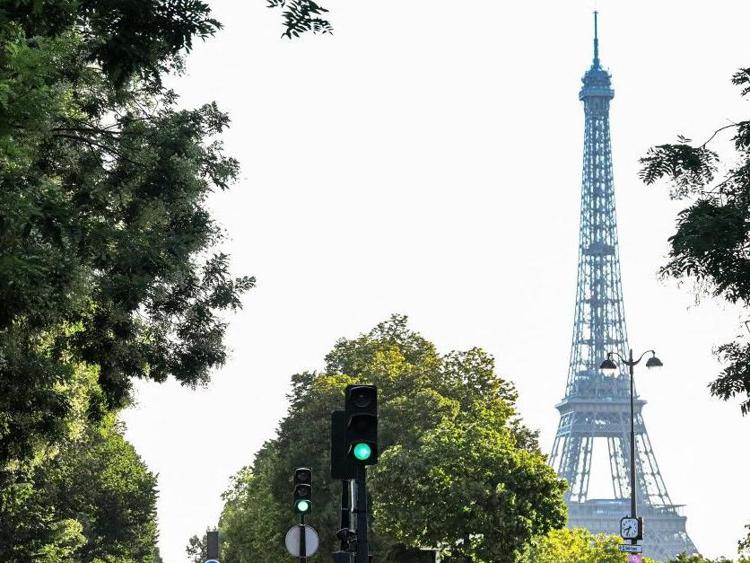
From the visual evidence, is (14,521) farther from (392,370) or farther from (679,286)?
(679,286)

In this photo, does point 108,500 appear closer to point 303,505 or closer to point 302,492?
point 302,492

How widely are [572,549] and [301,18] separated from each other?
41183 mm

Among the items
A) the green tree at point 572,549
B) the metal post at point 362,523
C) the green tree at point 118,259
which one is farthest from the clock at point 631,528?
the metal post at point 362,523

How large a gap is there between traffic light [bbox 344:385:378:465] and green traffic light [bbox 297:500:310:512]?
30.1 ft

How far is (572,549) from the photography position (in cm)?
5550

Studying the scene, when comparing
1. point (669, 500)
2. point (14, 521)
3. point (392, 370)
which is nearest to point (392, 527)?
point (14, 521)

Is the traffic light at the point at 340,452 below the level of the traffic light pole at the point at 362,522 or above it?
above

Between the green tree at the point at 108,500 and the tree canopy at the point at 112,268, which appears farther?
the green tree at the point at 108,500

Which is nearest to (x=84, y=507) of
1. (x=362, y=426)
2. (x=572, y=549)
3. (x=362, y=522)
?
(x=572, y=549)

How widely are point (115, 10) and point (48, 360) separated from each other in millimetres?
10716

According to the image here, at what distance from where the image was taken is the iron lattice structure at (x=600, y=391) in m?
140

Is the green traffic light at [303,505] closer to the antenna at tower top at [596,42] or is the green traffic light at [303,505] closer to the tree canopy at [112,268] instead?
the tree canopy at [112,268]

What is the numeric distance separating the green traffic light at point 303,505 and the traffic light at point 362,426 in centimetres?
916

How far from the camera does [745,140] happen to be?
1069 inches
